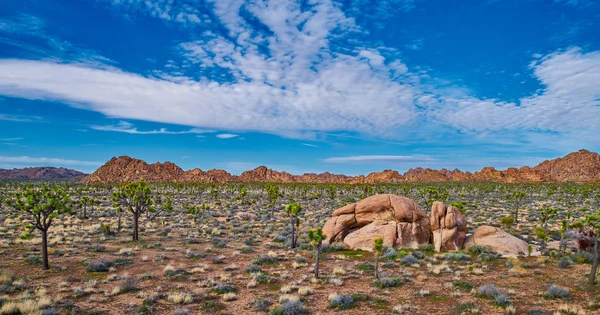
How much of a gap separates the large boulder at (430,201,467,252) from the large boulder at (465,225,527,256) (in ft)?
3.34

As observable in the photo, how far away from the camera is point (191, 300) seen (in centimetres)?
1570

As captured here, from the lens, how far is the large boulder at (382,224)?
2784 cm

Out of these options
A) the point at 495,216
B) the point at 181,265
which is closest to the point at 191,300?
the point at 181,265

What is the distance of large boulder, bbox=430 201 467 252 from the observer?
26891 mm

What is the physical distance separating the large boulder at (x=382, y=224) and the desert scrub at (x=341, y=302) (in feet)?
41.3

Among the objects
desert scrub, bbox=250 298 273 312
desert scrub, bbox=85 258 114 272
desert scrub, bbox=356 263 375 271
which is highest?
desert scrub, bbox=85 258 114 272

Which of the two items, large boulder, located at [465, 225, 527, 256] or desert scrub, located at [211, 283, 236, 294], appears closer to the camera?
desert scrub, located at [211, 283, 236, 294]

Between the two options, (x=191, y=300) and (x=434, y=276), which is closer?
(x=191, y=300)

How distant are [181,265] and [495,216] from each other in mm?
40225

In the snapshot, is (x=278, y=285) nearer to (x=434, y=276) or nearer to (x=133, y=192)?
Result: (x=434, y=276)

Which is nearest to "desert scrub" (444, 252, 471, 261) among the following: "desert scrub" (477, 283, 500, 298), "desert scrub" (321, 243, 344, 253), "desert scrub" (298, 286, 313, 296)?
"desert scrub" (477, 283, 500, 298)

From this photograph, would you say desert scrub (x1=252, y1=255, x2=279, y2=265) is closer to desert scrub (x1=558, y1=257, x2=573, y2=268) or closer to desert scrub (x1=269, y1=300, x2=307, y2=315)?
desert scrub (x1=269, y1=300, x2=307, y2=315)

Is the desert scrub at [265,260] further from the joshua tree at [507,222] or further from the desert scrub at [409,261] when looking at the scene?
the joshua tree at [507,222]

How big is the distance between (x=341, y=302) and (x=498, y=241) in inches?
693
